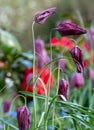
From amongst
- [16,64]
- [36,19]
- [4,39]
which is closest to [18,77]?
[16,64]

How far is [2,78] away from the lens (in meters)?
1.80

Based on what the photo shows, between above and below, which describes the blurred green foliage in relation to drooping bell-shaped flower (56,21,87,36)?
above

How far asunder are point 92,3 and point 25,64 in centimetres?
517

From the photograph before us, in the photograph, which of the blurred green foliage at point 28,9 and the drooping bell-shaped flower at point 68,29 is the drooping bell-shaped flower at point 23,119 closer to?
the drooping bell-shaped flower at point 68,29

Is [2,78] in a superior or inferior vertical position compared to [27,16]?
inferior

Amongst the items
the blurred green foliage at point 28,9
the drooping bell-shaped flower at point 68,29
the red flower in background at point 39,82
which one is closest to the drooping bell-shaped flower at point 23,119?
the drooping bell-shaped flower at point 68,29

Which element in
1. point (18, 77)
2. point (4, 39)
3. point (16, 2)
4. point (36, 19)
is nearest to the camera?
point (36, 19)

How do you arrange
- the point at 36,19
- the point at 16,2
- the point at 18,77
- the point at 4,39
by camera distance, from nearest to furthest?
1. the point at 36,19
2. the point at 4,39
3. the point at 18,77
4. the point at 16,2

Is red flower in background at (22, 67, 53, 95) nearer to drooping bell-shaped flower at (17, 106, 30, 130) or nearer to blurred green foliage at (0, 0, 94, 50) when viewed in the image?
drooping bell-shaped flower at (17, 106, 30, 130)

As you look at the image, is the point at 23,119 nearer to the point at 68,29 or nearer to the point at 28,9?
the point at 68,29

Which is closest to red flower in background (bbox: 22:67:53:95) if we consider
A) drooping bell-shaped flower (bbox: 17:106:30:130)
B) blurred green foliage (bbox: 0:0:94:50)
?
drooping bell-shaped flower (bbox: 17:106:30:130)

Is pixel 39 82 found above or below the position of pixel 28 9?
below

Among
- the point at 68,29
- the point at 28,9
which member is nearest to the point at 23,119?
the point at 68,29

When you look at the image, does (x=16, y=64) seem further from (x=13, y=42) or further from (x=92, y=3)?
(x=92, y=3)
